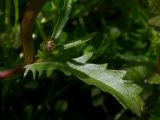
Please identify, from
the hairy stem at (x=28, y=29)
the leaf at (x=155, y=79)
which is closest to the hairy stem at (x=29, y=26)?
the hairy stem at (x=28, y=29)

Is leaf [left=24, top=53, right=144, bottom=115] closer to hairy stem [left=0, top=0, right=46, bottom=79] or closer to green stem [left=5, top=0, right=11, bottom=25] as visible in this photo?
hairy stem [left=0, top=0, right=46, bottom=79]

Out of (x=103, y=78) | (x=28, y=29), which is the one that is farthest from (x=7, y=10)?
(x=103, y=78)

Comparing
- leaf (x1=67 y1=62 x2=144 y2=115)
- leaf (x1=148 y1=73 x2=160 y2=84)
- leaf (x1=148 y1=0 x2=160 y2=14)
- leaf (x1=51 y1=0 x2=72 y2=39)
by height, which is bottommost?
leaf (x1=148 y1=73 x2=160 y2=84)

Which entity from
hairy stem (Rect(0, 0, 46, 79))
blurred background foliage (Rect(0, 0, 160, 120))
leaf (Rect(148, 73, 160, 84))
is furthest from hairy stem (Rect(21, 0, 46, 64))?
leaf (Rect(148, 73, 160, 84))

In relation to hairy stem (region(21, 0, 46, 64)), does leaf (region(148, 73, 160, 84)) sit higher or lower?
lower

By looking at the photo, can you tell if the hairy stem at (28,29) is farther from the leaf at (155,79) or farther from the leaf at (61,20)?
the leaf at (155,79)

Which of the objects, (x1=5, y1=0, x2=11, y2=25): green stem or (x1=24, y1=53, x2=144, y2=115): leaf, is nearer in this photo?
(x1=24, y1=53, x2=144, y2=115): leaf

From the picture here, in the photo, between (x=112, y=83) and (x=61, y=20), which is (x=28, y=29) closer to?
(x=61, y=20)

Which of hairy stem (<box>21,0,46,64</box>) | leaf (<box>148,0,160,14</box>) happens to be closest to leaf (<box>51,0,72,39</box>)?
hairy stem (<box>21,0,46,64</box>)
